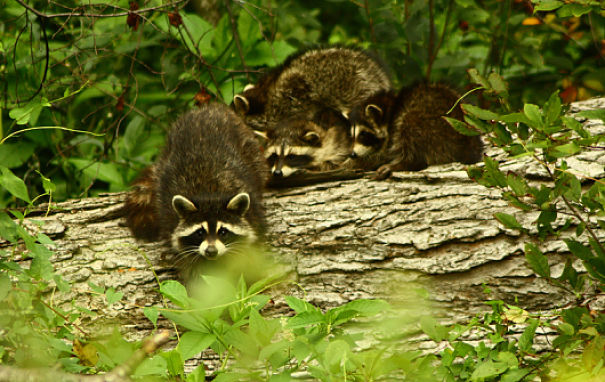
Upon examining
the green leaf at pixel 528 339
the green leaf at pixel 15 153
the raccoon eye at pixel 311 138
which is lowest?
the green leaf at pixel 528 339

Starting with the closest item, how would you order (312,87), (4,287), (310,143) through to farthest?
1. (4,287)
2. (310,143)
3. (312,87)

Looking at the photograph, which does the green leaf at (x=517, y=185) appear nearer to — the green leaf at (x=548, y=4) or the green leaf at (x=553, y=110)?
the green leaf at (x=553, y=110)

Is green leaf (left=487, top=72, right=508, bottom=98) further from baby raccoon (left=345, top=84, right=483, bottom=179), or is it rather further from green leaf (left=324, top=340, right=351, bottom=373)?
baby raccoon (left=345, top=84, right=483, bottom=179)

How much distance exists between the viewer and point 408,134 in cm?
471

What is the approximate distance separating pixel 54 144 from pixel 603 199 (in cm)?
472

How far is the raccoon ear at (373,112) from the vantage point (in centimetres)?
511

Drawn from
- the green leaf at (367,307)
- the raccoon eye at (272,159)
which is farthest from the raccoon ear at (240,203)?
the green leaf at (367,307)

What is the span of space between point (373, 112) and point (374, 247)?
67.1 inches

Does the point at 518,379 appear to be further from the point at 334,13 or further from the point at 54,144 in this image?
the point at 334,13

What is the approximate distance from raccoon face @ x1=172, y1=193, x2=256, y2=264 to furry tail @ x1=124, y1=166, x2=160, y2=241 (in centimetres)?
27

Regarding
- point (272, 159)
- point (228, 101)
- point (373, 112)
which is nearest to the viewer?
point (373, 112)

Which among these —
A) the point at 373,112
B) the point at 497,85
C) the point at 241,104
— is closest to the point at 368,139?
the point at 373,112

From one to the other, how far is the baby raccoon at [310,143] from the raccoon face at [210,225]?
4.06 feet

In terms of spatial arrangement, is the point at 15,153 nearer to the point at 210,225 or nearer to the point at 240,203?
the point at 210,225
